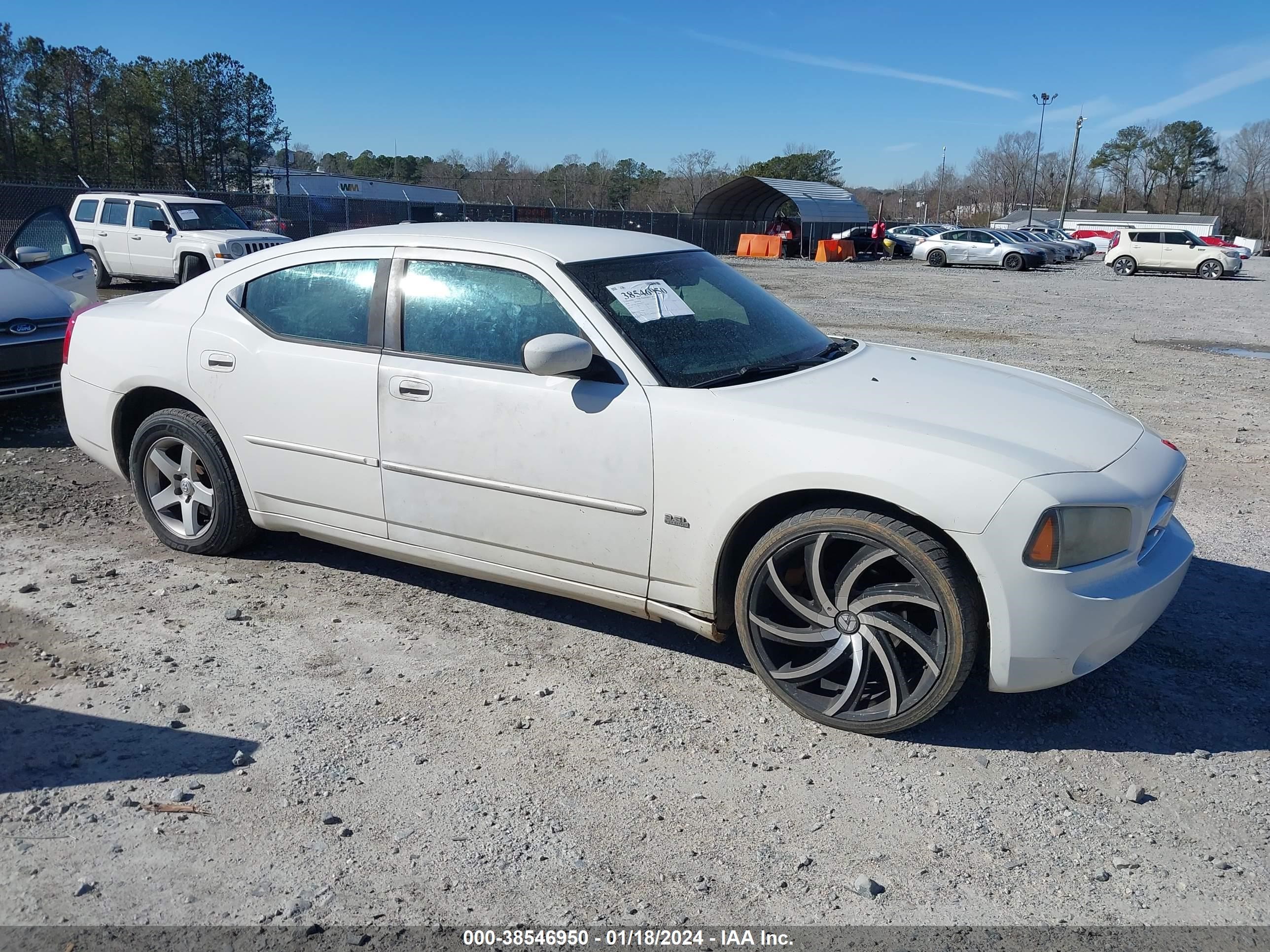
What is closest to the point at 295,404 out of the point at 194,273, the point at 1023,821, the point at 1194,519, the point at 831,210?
the point at 1023,821

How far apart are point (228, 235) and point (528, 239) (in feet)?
50.4

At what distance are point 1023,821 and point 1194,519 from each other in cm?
352

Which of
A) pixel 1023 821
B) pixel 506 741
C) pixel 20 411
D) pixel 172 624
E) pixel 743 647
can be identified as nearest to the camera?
pixel 1023 821

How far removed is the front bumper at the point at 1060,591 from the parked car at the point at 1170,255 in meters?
35.2

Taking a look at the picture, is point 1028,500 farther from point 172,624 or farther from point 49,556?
point 49,556

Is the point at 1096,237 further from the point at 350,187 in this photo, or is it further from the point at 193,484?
the point at 193,484

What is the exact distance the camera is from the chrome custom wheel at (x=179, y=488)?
478 cm

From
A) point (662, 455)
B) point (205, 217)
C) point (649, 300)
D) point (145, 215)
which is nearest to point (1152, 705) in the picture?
point (662, 455)

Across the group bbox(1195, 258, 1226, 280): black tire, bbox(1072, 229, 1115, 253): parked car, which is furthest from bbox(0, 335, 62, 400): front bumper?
bbox(1072, 229, 1115, 253): parked car

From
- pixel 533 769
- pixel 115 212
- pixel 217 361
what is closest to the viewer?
pixel 533 769

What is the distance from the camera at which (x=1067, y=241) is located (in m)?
44.6

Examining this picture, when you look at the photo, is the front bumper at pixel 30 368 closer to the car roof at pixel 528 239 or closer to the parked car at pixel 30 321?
the parked car at pixel 30 321

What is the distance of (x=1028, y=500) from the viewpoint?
2.99 metres

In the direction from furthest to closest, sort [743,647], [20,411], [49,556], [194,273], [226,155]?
1. [226,155]
2. [194,273]
3. [20,411]
4. [49,556]
5. [743,647]
